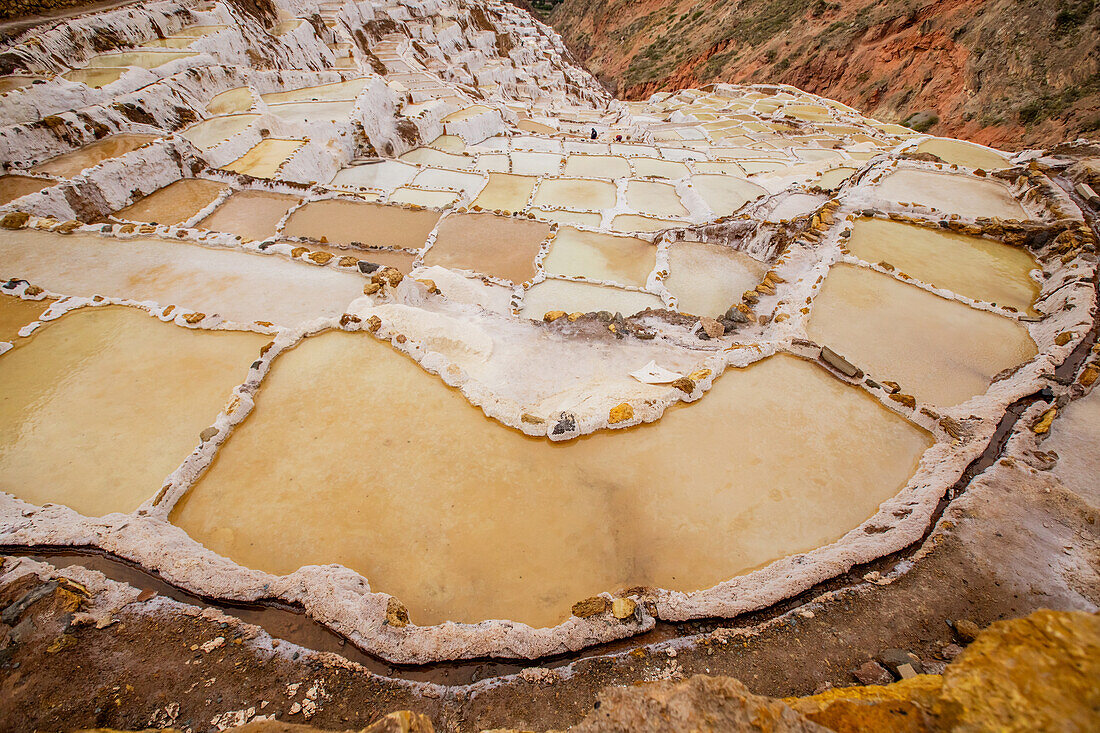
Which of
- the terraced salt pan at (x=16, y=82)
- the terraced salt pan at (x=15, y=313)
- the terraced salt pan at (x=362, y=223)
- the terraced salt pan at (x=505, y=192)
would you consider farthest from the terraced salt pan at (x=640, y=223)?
the terraced salt pan at (x=16, y=82)

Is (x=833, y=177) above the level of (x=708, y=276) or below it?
above

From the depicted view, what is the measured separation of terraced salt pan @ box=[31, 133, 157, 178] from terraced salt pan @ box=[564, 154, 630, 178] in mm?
12616

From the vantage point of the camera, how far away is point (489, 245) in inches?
451

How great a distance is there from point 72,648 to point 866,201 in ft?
44.3

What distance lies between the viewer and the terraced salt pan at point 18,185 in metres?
10.0

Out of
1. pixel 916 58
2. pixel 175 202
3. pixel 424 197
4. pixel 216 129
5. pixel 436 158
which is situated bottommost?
pixel 175 202

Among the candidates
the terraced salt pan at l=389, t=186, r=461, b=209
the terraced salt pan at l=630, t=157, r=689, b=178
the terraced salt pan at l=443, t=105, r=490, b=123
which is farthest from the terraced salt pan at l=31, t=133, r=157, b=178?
the terraced salt pan at l=630, t=157, r=689, b=178

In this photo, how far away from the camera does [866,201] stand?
983 centimetres

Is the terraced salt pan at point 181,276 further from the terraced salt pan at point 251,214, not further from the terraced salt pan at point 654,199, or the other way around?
the terraced salt pan at point 654,199

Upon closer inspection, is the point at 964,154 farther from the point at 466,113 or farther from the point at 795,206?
the point at 466,113

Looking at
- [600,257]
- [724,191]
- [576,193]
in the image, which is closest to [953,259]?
[600,257]

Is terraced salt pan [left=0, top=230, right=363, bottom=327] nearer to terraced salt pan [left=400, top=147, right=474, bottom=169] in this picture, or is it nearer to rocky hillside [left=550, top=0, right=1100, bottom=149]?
terraced salt pan [left=400, top=147, right=474, bottom=169]

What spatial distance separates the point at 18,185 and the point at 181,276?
266 inches

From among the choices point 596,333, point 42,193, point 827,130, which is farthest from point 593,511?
point 827,130
